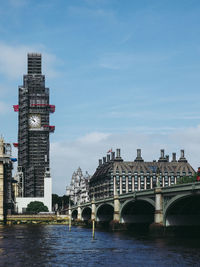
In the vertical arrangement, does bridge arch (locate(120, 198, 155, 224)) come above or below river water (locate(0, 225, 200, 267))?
above

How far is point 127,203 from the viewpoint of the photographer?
114 metres

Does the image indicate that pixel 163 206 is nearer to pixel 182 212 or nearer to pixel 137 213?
pixel 182 212

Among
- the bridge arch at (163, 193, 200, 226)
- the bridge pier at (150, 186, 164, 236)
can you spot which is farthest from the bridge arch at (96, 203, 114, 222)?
the bridge pier at (150, 186, 164, 236)

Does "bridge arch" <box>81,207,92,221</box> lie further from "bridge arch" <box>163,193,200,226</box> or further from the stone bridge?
"bridge arch" <box>163,193,200,226</box>

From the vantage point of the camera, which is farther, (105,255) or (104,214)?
(104,214)

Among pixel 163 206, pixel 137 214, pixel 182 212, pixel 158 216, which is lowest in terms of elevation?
pixel 137 214

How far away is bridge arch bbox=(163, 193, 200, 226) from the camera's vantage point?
289 feet

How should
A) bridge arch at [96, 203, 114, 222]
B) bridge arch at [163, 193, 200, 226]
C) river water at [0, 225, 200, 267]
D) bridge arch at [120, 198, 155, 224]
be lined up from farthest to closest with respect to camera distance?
bridge arch at [96, 203, 114, 222] → bridge arch at [120, 198, 155, 224] → bridge arch at [163, 193, 200, 226] → river water at [0, 225, 200, 267]

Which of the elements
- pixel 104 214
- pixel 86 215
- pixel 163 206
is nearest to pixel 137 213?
pixel 163 206

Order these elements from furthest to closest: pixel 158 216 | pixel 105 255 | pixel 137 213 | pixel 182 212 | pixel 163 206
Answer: pixel 137 213 < pixel 182 212 < pixel 163 206 < pixel 158 216 < pixel 105 255

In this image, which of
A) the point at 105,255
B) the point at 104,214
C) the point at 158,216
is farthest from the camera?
the point at 104,214

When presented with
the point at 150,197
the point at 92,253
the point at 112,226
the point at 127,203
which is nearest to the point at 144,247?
the point at 92,253

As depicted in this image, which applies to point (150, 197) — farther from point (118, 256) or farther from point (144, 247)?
point (118, 256)

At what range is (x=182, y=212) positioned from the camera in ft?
302
